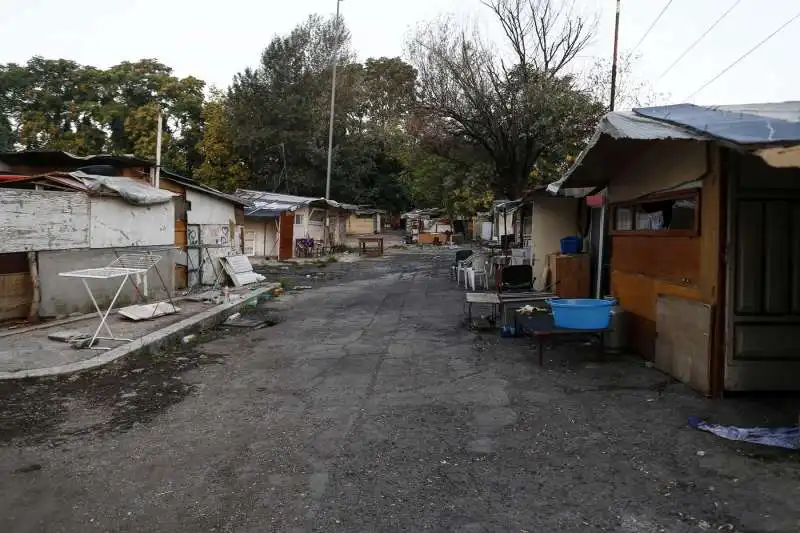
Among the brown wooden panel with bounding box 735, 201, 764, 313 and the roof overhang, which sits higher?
the roof overhang

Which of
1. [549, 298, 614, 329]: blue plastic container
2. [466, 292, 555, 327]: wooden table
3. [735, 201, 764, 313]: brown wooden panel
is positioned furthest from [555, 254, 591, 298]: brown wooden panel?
[735, 201, 764, 313]: brown wooden panel

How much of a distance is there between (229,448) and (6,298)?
613cm

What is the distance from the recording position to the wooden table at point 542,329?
6855 millimetres

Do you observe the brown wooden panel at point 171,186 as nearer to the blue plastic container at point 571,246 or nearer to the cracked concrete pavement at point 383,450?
the cracked concrete pavement at point 383,450

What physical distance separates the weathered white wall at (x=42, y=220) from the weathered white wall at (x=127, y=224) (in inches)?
9.5

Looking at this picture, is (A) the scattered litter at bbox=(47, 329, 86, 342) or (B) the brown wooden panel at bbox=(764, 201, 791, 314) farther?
(A) the scattered litter at bbox=(47, 329, 86, 342)

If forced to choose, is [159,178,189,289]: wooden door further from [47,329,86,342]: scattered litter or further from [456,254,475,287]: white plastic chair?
[456,254,475,287]: white plastic chair

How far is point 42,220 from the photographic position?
8.63 metres

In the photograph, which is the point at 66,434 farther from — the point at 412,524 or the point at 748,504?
the point at 748,504

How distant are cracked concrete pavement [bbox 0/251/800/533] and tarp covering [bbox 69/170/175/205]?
156 inches

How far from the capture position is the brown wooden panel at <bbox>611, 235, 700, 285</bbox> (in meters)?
5.85

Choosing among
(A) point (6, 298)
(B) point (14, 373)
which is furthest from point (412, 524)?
(A) point (6, 298)

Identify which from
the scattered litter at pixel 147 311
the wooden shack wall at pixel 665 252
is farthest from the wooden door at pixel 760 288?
the scattered litter at pixel 147 311

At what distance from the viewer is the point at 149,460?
160 inches
